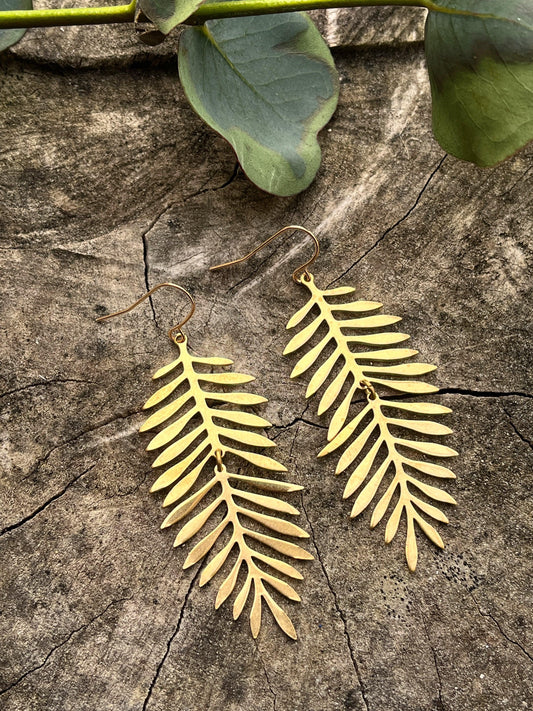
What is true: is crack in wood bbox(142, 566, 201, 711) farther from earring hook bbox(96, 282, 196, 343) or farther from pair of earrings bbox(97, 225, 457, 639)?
earring hook bbox(96, 282, 196, 343)

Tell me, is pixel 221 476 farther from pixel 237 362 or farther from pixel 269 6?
pixel 269 6

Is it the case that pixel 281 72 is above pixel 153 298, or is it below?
above

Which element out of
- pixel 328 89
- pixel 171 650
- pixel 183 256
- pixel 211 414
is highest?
pixel 328 89

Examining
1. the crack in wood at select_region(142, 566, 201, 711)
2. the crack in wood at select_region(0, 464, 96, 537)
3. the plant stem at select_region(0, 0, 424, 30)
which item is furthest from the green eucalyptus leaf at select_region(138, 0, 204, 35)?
the crack in wood at select_region(142, 566, 201, 711)

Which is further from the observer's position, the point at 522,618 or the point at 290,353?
the point at 290,353

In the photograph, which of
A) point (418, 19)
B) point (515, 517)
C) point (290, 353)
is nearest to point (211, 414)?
point (290, 353)

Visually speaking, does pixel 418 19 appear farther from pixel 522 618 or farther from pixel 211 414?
pixel 522 618

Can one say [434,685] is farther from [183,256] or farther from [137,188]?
[137,188]
